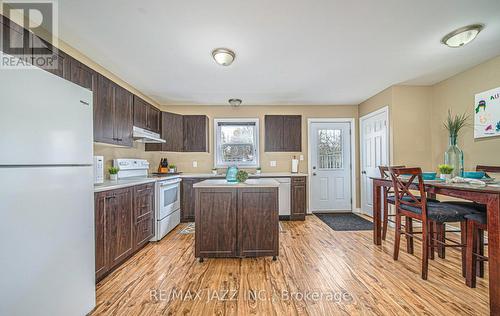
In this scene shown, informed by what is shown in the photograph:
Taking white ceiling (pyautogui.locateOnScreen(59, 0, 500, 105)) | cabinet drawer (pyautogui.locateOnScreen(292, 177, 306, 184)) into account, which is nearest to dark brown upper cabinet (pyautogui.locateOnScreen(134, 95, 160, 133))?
white ceiling (pyautogui.locateOnScreen(59, 0, 500, 105))

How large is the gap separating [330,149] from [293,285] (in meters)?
3.50

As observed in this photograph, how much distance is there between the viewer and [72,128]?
4.78 ft

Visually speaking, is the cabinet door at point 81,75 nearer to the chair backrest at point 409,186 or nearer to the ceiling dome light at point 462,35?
the chair backrest at point 409,186

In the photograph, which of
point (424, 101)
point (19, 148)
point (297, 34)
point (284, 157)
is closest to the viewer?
point (19, 148)

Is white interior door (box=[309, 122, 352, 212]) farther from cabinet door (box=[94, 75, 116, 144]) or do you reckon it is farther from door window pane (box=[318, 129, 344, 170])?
cabinet door (box=[94, 75, 116, 144])

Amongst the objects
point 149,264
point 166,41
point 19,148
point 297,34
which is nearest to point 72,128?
point 19,148

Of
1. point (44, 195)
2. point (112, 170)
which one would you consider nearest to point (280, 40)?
point (44, 195)

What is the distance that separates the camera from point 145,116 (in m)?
3.67

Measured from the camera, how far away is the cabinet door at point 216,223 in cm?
245

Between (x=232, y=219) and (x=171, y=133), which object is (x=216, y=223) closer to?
(x=232, y=219)

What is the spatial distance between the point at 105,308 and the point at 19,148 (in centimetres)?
141

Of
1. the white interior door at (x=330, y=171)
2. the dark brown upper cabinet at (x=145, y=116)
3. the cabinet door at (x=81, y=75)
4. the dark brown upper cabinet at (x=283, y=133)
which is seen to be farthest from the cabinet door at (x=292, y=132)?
the cabinet door at (x=81, y=75)

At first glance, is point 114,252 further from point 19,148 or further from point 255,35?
point 255,35

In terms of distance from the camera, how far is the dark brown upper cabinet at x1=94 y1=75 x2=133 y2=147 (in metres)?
2.46
